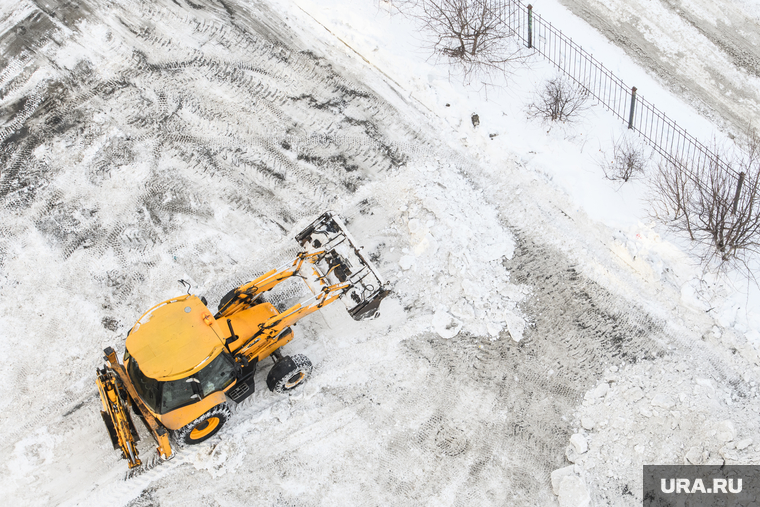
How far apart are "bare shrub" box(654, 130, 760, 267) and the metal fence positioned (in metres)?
0.44

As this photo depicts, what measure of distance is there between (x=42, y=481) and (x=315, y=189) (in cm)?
672

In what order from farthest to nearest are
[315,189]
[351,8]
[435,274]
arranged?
[351,8] < [315,189] < [435,274]

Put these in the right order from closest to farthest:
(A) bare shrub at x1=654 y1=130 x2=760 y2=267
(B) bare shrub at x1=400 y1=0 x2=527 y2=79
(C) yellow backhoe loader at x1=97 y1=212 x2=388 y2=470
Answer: (C) yellow backhoe loader at x1=97 y1=212 x2=388 y2=470 < (A) bare shrub at x1=654 y1=130 x2=760 y2=267 < (B) bare shrub at x1=400 y1=0 x2=527 y2=79

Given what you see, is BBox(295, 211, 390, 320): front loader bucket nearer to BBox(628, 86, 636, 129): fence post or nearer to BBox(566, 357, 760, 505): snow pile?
BBox(566, 357, 760, 505): snow pile

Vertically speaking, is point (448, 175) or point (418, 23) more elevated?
point (418, 23)

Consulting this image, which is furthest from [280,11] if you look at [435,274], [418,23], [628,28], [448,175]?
[628,28]

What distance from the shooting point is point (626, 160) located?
11.2m

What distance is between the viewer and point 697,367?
996cm

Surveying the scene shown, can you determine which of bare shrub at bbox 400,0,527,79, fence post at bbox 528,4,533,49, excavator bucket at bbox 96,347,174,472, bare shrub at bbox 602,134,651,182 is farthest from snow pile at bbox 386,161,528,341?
excavator bucket at bbox 96,347,174,472

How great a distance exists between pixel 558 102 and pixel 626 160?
1.71 m

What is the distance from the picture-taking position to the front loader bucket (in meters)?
9.72

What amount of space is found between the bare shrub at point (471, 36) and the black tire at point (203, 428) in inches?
315

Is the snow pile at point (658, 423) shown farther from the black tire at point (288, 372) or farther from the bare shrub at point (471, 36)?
the bare shrub at point (471, 36)

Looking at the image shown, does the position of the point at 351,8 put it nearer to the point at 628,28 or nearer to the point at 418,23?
the point at 418,23
